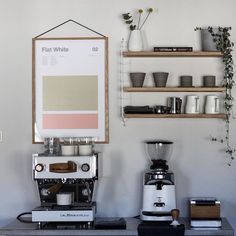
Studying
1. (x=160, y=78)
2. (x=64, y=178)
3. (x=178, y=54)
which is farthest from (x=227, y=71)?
(x=64, y=178)

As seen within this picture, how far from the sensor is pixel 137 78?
3.79 m

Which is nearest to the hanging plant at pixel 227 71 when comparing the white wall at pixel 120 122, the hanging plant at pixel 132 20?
the white wall at pixel 120 122

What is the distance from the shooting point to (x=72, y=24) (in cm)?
392

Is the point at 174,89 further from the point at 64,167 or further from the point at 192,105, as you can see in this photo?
the point at 64,167

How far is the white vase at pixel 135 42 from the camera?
3805mm

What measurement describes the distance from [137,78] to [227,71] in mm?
676

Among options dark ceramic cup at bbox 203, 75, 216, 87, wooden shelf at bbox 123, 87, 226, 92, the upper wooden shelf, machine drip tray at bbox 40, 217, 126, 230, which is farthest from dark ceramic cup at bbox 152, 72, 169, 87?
machine drip tray at bbox 40, 217, 126, 230

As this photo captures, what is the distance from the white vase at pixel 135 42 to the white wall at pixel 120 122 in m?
0.11

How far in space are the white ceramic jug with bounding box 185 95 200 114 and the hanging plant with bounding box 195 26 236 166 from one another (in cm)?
21

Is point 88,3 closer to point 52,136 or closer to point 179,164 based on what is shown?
point 52,136

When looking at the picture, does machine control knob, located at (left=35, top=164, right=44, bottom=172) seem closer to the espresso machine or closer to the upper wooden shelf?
the espresso machine

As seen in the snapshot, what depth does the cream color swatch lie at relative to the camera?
390 centimetres

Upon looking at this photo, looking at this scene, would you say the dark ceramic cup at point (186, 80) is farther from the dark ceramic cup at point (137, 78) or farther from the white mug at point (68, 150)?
the white mug at point (68, 150)

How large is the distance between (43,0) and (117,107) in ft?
3.28
